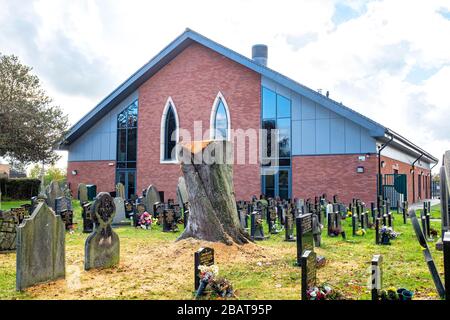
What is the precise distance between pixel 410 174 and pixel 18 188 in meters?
27.7

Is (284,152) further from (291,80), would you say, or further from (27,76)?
A: (27,76)

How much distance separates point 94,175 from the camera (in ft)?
91.5

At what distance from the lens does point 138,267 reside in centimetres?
758

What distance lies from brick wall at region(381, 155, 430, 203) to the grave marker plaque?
15863mm

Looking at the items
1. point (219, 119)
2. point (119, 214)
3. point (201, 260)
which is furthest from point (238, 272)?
point (219, 119)

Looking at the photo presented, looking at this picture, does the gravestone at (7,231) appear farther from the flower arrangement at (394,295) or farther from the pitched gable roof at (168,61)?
the pitched gable roof at (168,61)

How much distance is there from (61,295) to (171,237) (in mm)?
5693

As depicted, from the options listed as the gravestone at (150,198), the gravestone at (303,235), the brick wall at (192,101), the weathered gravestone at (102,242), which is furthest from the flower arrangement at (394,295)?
the brick wall at (192,101)

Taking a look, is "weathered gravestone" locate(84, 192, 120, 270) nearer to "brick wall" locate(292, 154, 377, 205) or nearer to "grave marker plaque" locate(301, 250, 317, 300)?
"grave marker plaque" locate(301, 250, 317, 300)

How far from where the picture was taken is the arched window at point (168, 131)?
82.9 feet

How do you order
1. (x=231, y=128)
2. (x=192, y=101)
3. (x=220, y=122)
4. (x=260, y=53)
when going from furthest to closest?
(x=260, y=53), (x=192, y=101), (x=220, y=122), (x=231, y=128)

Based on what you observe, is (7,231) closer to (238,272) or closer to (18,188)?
(238,272)

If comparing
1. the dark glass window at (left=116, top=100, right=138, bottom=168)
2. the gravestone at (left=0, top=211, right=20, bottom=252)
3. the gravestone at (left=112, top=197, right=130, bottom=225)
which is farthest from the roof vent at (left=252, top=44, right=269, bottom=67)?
the gravestone at (left=0, top=211, right=20, bottom=252)

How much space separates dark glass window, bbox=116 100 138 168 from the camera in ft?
87.2
